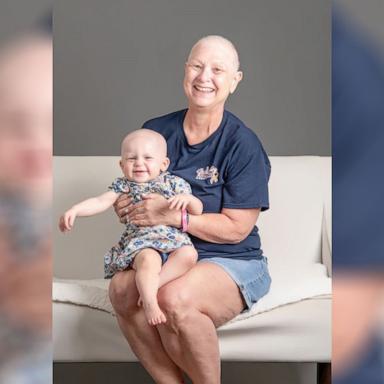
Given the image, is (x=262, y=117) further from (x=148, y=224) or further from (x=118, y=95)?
(x=148, y=224)

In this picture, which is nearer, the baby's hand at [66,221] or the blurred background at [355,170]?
the blurred background at [355,170]

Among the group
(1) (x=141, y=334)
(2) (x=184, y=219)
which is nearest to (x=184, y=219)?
(2) (x=184, y=219)

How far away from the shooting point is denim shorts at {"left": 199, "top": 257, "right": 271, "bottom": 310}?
4.56ft

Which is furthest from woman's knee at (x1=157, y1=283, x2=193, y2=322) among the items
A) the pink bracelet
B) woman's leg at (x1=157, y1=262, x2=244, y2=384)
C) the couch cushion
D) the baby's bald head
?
the couch cushion

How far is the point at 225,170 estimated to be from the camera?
141 cm

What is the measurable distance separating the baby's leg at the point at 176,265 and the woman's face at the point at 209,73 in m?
0.26

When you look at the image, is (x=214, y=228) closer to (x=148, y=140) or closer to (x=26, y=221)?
(x=148, y=140)

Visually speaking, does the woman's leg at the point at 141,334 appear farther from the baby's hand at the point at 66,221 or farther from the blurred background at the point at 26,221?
the blurred background at the point at 26,221

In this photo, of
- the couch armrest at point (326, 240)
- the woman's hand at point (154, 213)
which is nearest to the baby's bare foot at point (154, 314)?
the woman's hand at point (154, 213)

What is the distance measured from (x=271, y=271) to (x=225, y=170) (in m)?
0.31

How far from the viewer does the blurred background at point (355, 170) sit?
17.7 inches

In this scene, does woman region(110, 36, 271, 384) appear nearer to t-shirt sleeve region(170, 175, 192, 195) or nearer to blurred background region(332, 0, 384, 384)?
t-shirt sleeve region(170, 175, 192, 195)

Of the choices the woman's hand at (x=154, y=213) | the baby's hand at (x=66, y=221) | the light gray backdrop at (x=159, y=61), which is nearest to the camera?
the baby's hand at (x=66, y=221)

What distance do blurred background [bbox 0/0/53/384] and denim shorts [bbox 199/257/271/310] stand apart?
2.97 feet
